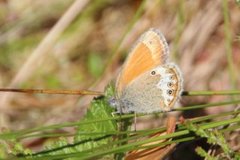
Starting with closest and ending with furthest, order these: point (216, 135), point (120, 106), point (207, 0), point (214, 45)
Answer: point (216, 135)
point (120, 106)
point (207, 0)
point (214, 45)

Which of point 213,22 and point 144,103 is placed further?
point 213,22

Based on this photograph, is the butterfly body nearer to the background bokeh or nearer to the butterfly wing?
the butterfly wing

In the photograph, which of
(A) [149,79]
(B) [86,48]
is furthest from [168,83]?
(B) [86,48]

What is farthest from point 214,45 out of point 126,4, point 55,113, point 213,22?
point 55,113

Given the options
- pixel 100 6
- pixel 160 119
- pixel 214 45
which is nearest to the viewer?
pixel 160 119

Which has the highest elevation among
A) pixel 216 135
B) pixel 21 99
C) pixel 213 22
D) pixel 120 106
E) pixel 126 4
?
pixel 126 4

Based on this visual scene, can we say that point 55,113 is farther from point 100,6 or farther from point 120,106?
point 120,106

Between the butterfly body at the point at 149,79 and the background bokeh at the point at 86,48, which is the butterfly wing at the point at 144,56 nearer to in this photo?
the butterfly body at the point at 149,79
